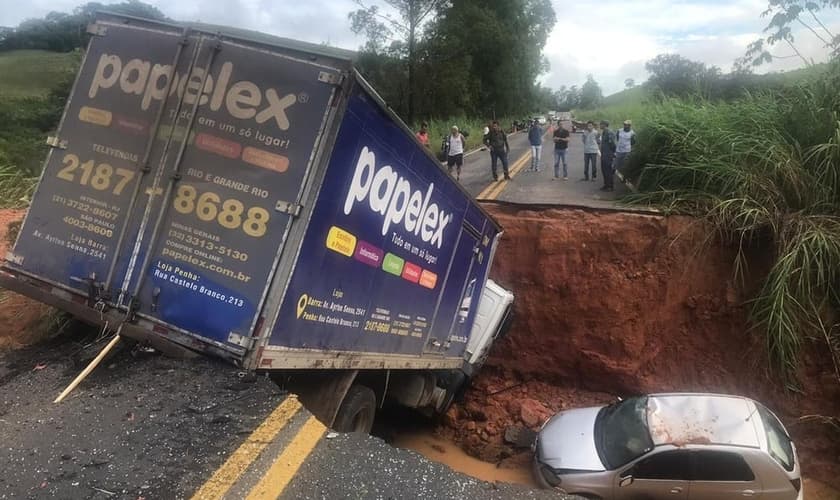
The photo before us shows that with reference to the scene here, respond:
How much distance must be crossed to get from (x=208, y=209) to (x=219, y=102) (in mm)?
772

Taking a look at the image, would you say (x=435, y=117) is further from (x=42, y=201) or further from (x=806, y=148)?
(x=42, y=201)

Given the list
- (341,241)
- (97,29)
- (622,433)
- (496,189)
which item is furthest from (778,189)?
(97,29)

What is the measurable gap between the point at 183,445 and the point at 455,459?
5748 mm

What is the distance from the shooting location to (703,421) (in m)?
6.82

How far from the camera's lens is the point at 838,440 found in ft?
29.5

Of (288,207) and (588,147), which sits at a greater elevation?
(588,147)

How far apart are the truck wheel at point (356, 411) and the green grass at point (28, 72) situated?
4987cm

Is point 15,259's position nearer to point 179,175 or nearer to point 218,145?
point 179,175

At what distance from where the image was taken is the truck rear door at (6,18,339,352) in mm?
4078

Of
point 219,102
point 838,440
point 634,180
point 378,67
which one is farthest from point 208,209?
point 378,67

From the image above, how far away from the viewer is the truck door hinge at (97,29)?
452 cm

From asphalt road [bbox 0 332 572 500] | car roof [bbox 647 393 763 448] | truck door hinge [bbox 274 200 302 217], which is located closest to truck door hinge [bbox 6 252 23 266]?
asphalt road [bbox 0 332 572 500]

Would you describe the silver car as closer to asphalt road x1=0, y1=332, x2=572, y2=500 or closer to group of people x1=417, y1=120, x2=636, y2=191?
asphalt road x1=0, y1=332, x2=572, y2=500

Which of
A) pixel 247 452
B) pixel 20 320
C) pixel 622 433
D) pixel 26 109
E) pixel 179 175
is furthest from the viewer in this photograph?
pixel 26 109
